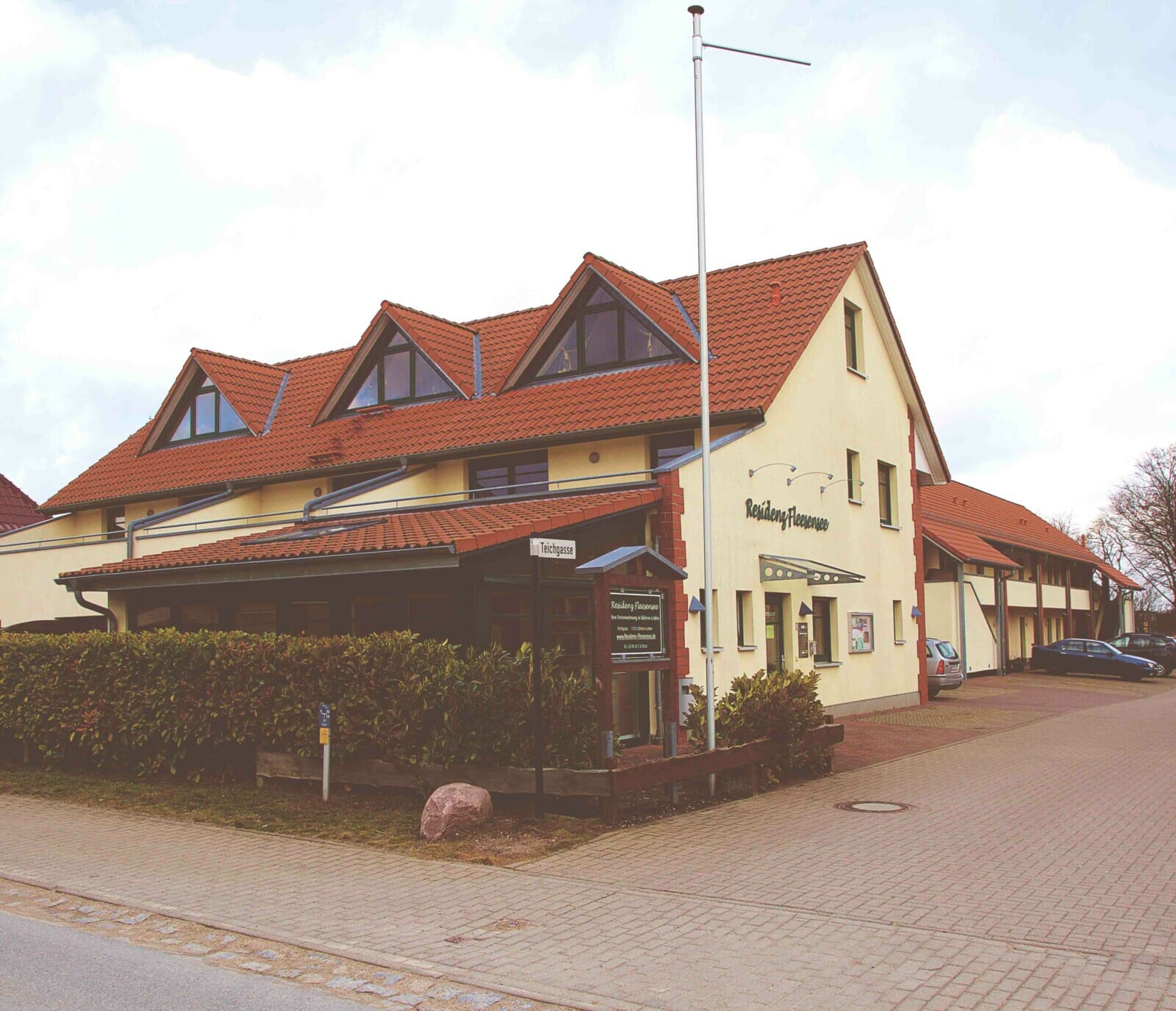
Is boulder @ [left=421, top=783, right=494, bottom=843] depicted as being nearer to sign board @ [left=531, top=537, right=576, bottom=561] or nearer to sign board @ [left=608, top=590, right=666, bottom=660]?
sign board @ [left=608, top=590, right=666, bottom=660]

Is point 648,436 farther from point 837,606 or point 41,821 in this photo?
point 41,821

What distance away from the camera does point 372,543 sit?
13922mm

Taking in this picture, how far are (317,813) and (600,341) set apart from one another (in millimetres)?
12068

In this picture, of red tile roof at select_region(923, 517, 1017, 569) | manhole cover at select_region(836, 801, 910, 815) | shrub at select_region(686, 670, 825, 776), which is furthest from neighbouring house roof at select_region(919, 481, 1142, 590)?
manhole cover at select_region(836, 801, 910, 815)

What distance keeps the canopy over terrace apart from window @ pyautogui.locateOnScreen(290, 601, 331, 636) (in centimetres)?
2

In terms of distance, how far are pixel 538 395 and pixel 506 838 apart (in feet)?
40.8

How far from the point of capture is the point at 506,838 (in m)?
10.1

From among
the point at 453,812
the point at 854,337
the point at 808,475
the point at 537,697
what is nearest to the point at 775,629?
the point at 808,475

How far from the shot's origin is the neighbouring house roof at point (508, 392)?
19.6 m

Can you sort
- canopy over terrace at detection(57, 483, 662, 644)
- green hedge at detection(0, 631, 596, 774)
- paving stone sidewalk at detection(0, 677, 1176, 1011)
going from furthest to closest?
canopy over terrace at detection(57, 483, 662, 644), green hedge at detection(0, 631, 596, 774), paving stone sidewalk at detection(0, 677, 1176, 1011)

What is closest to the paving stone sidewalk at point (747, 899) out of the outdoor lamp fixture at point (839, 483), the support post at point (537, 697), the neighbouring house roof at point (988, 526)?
the support post at point (537, 697)

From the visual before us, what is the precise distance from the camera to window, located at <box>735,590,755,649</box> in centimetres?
1844

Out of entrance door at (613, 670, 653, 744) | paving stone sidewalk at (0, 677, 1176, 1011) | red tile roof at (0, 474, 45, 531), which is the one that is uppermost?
red tile roof at (0, 474, 45, 531)

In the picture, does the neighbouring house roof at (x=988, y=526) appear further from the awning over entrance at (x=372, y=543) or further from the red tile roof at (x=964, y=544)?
the awning over entrance at (x=372, y=543)
